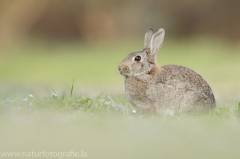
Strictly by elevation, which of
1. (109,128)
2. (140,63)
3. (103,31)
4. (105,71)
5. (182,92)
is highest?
(103,31)

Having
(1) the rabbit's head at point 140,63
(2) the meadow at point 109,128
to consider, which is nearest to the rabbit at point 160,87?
(1) the rabbit's head at point 140,63

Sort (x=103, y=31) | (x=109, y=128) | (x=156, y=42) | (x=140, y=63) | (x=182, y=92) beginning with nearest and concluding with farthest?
(x=109, y=128), (x=182, y=92), (x=140, y=63), (x=156, y=42), (x=103, y=31)

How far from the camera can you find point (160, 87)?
9.58m

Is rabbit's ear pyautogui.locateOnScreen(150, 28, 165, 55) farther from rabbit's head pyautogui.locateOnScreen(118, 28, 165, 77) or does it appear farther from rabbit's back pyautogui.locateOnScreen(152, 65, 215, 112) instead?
rabbit's back pyautogui.locateOnScreen(152, 65, 215, 112)

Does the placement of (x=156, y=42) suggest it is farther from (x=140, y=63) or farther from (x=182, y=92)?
(x=182, y=92)

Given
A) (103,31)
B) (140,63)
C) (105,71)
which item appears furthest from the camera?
(103,31)

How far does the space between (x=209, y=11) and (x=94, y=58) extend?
836cm

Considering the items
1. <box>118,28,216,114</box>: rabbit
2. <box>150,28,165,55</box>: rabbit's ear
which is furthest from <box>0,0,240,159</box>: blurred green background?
<box>150,28,165,55</box>: rabbit's ear

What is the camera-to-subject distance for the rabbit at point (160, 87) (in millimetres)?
9477

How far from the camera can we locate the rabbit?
A: 9477 millimetres

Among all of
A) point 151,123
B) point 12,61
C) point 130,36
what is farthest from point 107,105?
point 130,36

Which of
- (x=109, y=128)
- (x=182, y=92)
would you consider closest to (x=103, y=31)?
(x=182, y=92)

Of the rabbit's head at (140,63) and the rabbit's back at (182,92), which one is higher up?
the rabbit's head at (140,63)

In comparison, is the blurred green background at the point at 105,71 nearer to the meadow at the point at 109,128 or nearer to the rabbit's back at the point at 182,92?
the meadow at the point at 109,128
